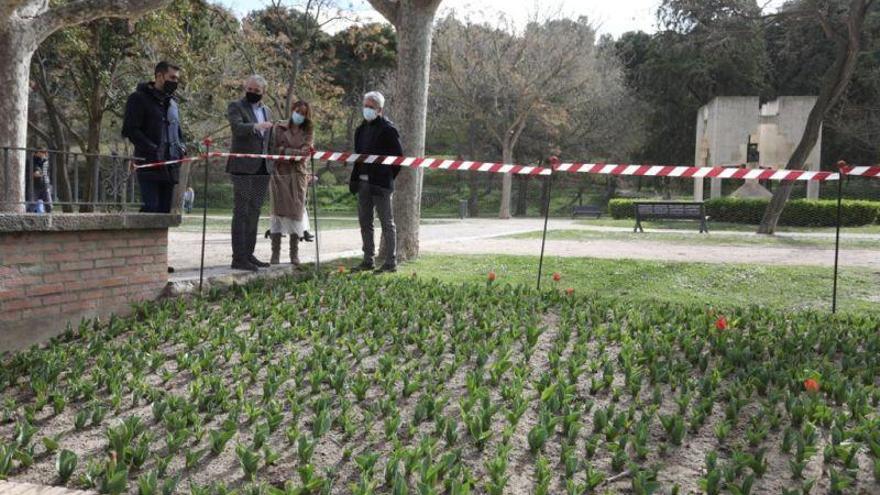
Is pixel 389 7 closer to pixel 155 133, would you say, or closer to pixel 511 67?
pixel 155 133

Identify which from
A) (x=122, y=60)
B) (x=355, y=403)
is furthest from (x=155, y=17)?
(x=355, y=403)

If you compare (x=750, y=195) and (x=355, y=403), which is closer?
(x=355, y=403)

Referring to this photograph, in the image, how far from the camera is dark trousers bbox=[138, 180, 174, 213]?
24.8ft

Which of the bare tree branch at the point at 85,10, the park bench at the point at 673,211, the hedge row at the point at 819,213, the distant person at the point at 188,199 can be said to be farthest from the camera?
the distant person at the point at 188,199

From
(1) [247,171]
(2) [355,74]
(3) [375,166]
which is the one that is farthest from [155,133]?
(2) [355,74]

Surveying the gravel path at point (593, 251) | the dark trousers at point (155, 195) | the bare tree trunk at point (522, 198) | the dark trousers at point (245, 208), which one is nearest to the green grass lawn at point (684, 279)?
the gravel path at point (593, 251)

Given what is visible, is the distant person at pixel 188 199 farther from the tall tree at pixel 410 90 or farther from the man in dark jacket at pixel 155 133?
the man in dark jacket at pixel 155 133

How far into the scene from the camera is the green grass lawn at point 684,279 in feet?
27.4

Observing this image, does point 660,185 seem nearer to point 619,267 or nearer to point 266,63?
point 266,63

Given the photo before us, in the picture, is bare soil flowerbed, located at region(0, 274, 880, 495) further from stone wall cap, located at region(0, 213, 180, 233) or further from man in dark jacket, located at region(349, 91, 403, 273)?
man in dark jacket, located at region(349, 91, 403, 273)

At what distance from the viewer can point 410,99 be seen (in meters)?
10.8

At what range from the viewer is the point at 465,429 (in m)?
4.41

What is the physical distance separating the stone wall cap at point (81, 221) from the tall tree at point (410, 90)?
4103 mm

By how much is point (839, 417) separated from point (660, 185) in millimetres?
46095
